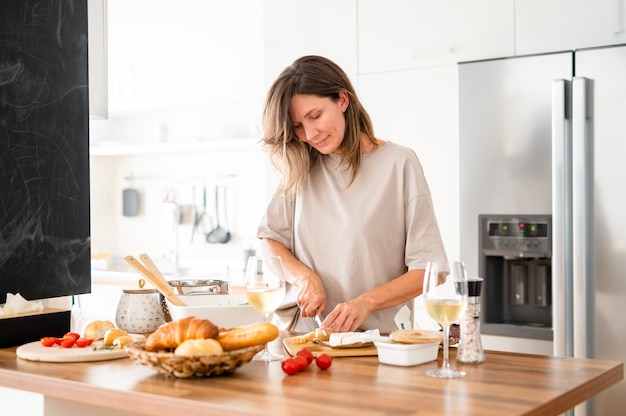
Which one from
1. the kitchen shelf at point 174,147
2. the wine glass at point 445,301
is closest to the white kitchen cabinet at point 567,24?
the wine glass at point 445,301

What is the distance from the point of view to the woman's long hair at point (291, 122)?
7.22ft

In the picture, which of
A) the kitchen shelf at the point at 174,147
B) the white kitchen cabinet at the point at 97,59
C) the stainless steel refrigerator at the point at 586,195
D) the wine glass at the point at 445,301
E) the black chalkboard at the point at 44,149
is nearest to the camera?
the wine glass at the point at 445,301

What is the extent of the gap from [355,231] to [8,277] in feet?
3.12

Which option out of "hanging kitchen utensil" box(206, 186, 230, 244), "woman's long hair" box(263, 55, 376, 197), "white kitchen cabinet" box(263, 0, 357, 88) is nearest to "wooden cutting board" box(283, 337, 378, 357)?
"woman's long hair" box(263, 55, 376, 197)

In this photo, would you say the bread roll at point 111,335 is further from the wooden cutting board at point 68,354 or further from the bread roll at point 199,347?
the bread roll at point 199,347

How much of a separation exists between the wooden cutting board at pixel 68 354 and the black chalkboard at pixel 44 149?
445mm

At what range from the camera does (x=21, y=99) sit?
222cm

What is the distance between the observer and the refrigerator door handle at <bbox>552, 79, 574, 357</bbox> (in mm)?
2912

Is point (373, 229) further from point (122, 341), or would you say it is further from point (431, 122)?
point (431, 122)

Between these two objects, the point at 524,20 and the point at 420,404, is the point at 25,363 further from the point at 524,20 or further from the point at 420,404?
the point at 524,20

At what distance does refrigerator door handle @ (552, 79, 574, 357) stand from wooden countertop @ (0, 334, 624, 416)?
1.24 m

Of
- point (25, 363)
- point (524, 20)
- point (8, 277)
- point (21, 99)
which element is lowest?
point (25, 363)

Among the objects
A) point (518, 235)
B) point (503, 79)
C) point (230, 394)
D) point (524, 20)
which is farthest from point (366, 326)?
point (524, 20)

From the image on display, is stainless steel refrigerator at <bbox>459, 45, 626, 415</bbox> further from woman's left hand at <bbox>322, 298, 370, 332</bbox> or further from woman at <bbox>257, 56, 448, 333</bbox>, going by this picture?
woman's left hand at <bbox>322, 298, 370, 332</bbox>
